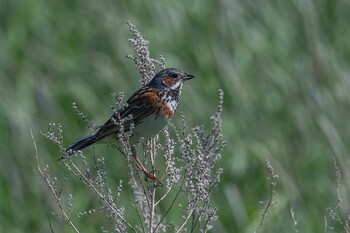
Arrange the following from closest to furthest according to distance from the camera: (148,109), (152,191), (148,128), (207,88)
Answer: (152,191) → (148,128) → (148,109) → (207,88)

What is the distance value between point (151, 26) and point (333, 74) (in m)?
1.39

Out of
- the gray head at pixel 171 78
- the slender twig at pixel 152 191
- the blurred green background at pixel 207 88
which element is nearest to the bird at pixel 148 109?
the gray head at pixel 171 78

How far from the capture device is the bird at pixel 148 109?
5.04 metres

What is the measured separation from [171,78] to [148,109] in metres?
0.19

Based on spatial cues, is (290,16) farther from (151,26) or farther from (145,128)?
(145,128)

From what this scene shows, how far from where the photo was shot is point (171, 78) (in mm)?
5305

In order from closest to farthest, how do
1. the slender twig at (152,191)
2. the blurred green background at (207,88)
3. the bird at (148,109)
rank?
the slender twig at (152,191)
the bird at (148,109)
the blurred green background at (207,88)

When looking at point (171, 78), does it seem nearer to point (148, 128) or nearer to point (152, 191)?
point (148, 128)

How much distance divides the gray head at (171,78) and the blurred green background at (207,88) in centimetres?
196

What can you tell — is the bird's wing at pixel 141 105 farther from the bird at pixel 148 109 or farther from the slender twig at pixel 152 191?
the slender twig at pixel 152 191

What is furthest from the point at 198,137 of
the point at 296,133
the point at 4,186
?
the point at 296,133

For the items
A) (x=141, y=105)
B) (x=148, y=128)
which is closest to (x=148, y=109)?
(x=141, y=105)

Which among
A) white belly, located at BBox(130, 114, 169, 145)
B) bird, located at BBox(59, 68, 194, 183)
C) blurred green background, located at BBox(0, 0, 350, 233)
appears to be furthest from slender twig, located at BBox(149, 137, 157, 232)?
blurred green background, located at BBox(0, 0, 350, 233)

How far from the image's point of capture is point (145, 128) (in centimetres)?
493
